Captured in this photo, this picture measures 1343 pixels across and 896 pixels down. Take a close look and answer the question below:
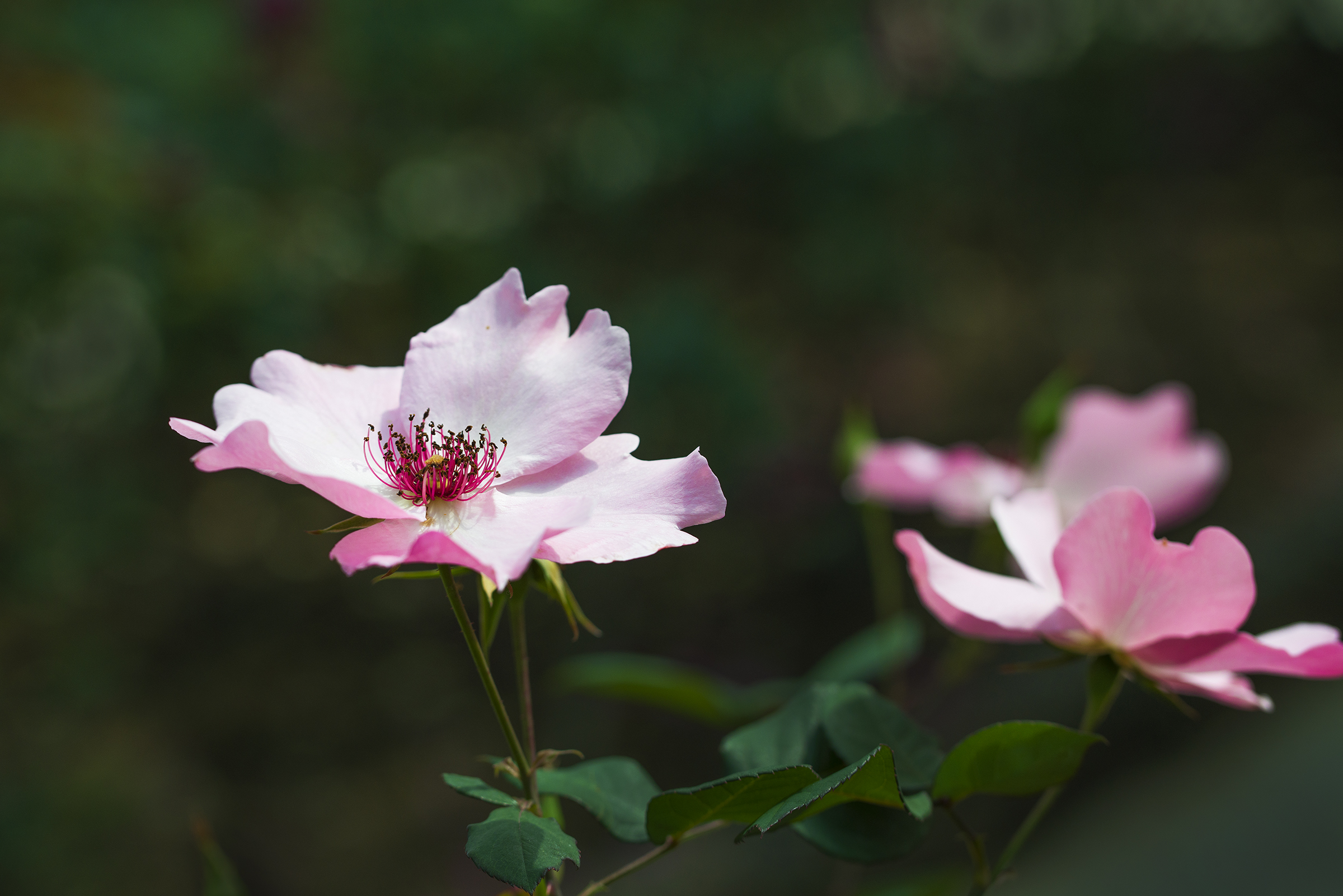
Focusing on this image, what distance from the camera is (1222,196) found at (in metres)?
2.90

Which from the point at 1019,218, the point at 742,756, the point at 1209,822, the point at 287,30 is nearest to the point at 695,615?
the point at 1209,822

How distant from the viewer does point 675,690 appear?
0.64m

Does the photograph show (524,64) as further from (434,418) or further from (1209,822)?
(1209,822)

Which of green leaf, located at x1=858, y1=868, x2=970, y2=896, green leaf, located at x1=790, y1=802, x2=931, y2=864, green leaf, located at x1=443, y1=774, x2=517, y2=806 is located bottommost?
green leaf, located at x1=858, y1=868, x2=970, y2=896

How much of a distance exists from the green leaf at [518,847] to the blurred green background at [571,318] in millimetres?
1085

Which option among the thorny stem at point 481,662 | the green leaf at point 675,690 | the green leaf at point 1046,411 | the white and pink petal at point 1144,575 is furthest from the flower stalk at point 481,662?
the green leaf at point 1046,411

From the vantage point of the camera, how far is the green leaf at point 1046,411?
64 cm

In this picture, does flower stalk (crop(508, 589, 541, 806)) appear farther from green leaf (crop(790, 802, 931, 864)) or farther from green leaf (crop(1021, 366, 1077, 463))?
green leaf (crop(1021, 366, 1077, 463))

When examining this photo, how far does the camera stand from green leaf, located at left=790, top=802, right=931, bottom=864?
351mm

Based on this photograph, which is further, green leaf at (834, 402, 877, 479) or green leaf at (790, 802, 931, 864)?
green leaf at (834, 402, 877, 479)

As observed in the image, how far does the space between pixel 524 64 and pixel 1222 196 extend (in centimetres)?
223

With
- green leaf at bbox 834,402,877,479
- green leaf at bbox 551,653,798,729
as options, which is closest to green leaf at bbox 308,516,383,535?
green leaf at bbox 551,653,798,729

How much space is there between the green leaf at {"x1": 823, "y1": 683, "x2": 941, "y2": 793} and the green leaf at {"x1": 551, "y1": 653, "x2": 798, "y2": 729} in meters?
0.26

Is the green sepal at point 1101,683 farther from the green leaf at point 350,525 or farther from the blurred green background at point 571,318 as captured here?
the blurred green background at point 571,318
